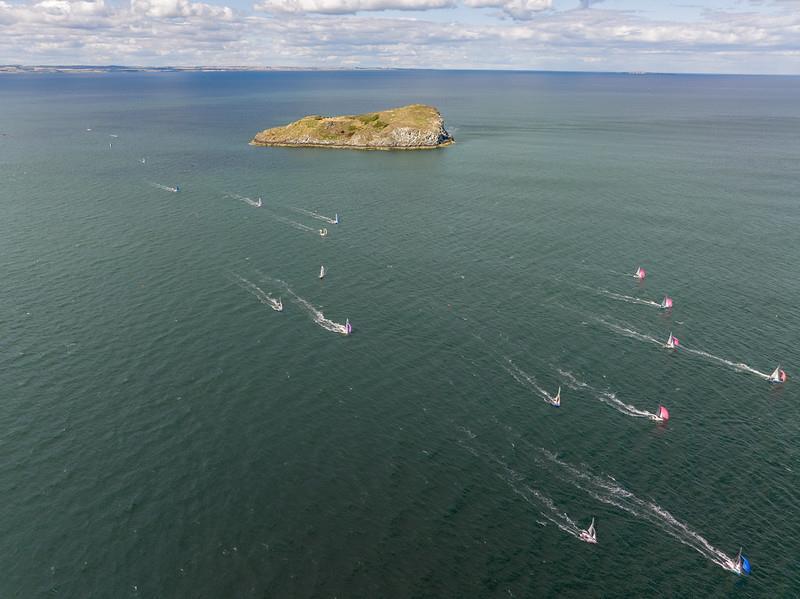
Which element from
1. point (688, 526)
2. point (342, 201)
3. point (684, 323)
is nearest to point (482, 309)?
point (684, 323)

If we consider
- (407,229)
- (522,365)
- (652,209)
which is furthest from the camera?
(652,209)

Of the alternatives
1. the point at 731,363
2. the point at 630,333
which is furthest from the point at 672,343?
the point at 731,363

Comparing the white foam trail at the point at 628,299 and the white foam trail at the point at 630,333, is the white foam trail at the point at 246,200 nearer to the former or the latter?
the white foam trail at the point at 628,299

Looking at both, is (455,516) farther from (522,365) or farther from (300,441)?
(522,365)

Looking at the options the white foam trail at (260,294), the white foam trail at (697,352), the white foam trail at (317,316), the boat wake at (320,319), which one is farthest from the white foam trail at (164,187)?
the white foam trail at (697,352)

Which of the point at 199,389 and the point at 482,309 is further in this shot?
the point at 482,309
